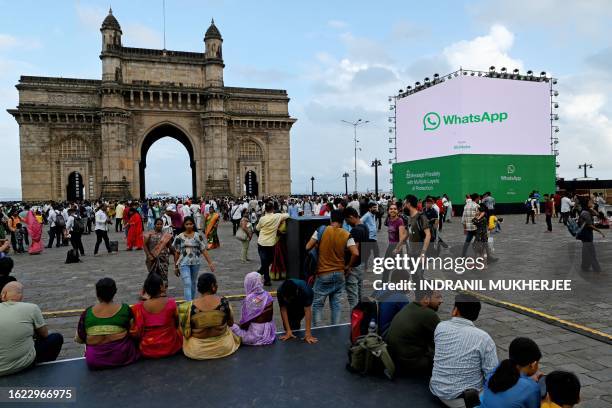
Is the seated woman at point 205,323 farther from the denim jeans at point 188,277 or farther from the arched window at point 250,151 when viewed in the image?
the arched window at point 250,151

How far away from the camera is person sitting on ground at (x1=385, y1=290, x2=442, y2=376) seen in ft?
13.1

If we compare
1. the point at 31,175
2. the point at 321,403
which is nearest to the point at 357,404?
the point at 321,403

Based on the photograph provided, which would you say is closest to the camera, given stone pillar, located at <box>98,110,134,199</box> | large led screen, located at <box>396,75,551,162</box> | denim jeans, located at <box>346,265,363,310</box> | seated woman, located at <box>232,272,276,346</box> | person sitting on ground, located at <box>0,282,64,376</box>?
person sitting on ground, located at <box>0,282,64,376</box>

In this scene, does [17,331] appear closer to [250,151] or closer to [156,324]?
[156,324]

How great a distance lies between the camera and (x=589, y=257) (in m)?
9.10

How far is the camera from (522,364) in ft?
10.1

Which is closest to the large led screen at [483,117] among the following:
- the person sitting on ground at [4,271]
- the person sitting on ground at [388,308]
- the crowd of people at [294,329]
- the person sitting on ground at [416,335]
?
the crowd of people at [294,329]

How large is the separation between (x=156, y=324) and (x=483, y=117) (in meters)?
26.1

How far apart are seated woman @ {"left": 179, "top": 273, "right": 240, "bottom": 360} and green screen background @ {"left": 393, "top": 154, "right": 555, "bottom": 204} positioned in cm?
2411

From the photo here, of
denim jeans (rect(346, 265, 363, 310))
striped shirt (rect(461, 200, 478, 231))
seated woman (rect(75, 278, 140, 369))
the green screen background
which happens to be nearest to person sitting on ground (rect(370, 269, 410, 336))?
denim jeans (rect(346, 265, 363, 310))

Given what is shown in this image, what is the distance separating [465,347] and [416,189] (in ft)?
89.9

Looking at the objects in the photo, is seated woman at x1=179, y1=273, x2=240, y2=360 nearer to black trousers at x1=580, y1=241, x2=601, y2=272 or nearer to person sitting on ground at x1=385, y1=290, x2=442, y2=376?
person sitting on ground at x1=385, y1=290, x2=442, y2=376

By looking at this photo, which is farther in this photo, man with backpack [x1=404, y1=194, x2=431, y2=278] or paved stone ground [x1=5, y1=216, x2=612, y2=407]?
man with backpack [x1=404, y1=194, x2=431, y2=278]

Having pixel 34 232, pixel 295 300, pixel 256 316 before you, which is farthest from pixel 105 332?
pixel 34 232
